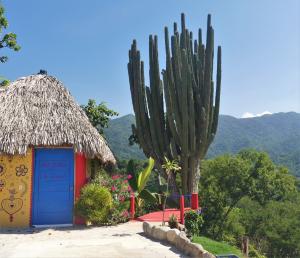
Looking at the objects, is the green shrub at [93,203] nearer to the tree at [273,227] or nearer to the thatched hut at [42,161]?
the thatched hut at [42,161]

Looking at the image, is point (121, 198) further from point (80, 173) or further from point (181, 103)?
point (181, 103)

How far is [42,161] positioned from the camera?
1010cm

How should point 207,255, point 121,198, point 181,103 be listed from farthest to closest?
point 181,103
point 121,198
point 207,255

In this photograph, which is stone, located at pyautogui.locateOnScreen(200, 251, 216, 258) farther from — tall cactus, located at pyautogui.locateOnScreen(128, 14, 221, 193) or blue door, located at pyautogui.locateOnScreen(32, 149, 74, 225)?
tall cactus, located at pyautogui.locateOnScreen(128, 14, 221, 193)

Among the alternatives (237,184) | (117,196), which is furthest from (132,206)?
(237,184)

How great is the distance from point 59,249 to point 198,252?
2.47 meters

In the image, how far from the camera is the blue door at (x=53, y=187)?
393 inches

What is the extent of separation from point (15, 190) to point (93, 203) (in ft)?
6.74

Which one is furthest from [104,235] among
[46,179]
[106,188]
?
[46,179]

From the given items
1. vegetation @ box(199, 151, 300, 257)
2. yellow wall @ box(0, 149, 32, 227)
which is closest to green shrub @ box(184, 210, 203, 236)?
yellow wall @ box(0, 149, 32, 227)

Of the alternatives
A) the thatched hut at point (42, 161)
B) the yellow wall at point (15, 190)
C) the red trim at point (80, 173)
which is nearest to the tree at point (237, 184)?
the red trim at point (80, 173)

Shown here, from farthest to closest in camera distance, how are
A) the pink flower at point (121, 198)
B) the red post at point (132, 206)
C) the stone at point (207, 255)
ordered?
the red post at point (132, 206), the pink flower at point (121, 198), the stone at point (207, 255)

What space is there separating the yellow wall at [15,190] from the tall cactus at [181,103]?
17.5 feet

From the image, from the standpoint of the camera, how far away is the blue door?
9984 millimetres
